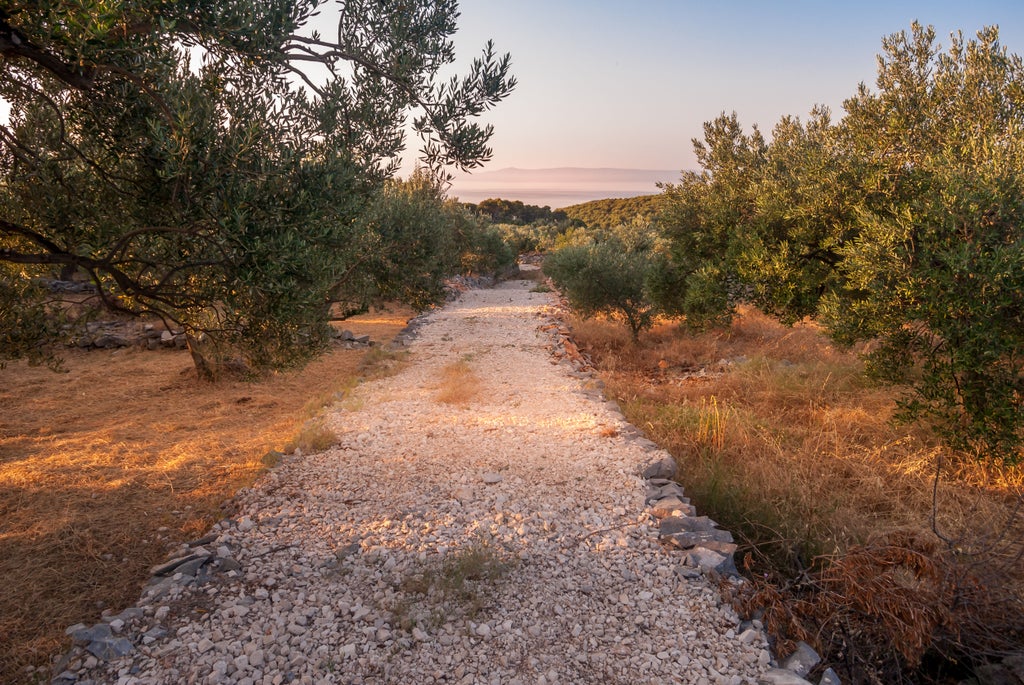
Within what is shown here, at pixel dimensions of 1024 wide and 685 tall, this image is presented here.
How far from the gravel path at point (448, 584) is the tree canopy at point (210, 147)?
2087 mm

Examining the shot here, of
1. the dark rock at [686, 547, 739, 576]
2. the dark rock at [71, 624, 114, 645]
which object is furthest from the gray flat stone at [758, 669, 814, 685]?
the dark rock at [71, 624, 114, 645]

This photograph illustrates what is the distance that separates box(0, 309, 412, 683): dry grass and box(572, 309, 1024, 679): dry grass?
6039 millimetres

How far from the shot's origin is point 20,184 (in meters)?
5.77

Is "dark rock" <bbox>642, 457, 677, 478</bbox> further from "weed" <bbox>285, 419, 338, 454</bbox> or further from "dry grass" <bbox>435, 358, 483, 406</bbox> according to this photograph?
"weed" <bbox>285, 419, 338, 454</bbox>

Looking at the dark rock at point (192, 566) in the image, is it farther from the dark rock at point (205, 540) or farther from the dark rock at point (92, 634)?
the dark rock at point (92, 634)

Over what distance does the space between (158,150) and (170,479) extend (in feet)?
16.7

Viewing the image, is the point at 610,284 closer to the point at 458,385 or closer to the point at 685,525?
the point at 458,385

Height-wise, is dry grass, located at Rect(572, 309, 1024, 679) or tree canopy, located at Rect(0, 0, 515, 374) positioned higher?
tree canopy, located at Rect(0, 0, 515, 374)

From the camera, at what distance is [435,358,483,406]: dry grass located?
11.4 meters

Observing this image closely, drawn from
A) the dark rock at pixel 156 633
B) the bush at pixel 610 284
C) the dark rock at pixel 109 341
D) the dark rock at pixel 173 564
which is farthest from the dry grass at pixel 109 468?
the bush at pixel 610 284

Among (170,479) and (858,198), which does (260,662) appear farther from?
(858,198)

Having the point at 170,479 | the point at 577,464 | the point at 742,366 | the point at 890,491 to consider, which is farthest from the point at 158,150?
the point at 742,366

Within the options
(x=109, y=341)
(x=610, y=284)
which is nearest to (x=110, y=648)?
(x=109, y=341)

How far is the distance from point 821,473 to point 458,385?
7073mm
